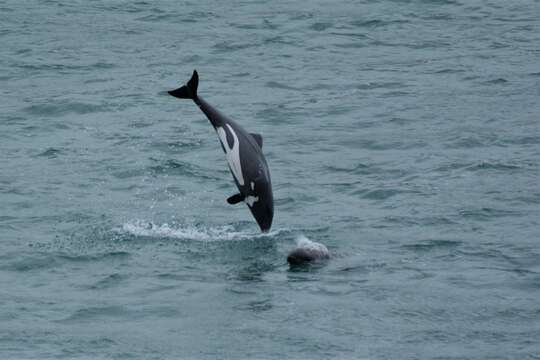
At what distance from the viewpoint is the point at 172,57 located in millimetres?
34281

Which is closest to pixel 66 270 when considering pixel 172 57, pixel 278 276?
pixel 278 276

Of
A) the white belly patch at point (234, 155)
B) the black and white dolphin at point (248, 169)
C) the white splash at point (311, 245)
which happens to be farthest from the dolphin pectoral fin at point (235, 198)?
the white splash at point (311, 245)

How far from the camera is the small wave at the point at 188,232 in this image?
20.0m

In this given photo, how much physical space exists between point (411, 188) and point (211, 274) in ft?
18.6

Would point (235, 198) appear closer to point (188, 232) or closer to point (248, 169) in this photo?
point (248, 169)

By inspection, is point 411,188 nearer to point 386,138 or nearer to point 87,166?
point 386,138

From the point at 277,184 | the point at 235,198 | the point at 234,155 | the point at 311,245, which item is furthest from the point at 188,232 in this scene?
the point at 277,184

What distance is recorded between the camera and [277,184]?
75.8ft

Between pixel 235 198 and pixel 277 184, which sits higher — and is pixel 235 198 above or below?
above

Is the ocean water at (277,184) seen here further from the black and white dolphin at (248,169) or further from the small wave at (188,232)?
the black and white dolphin at (248,169)

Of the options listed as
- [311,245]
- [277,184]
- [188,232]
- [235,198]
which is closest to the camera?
[311,245]

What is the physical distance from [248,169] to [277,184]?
4.22 meters

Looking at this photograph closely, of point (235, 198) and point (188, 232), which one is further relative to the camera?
point (188, 232)

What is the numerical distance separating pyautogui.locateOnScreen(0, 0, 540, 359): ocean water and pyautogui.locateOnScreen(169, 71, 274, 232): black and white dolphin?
69cm
